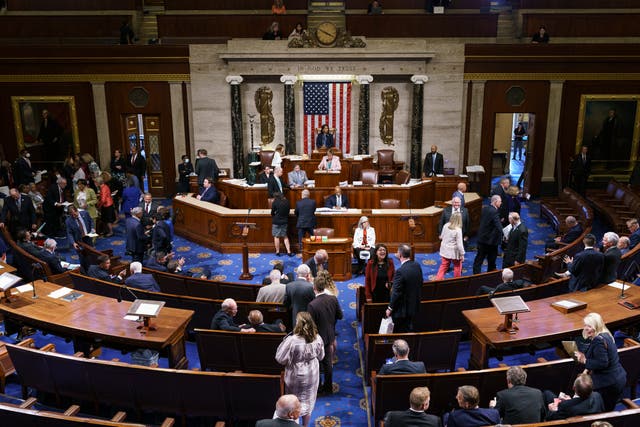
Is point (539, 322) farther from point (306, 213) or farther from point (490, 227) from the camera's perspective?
point (306, 213)

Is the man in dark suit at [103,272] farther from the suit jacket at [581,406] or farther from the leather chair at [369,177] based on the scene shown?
the leather chair at [369,177]

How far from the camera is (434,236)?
466 inches

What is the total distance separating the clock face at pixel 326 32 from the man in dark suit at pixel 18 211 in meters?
8.05

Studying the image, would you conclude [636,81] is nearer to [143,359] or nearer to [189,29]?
[189,29]

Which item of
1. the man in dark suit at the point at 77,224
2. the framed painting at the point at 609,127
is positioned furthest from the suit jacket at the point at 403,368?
the framed painting at the point at 609,127

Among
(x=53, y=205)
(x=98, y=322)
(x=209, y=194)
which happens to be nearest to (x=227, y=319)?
(x=98, y=322)

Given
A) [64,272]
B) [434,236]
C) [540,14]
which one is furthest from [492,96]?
[64,272]

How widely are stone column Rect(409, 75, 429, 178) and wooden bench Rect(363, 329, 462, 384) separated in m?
10.1

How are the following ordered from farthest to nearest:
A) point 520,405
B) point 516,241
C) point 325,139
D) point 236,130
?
point 236,130, point 325,139, point 516,241, point 520,405

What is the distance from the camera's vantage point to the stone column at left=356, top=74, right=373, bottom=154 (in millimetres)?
15812

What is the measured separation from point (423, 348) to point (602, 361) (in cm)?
175

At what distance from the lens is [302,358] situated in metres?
5.54

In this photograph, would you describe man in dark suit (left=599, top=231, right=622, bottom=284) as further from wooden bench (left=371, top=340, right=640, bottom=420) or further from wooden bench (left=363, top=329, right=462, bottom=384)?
A: wooden bench (left=363, top=329, right=462, bottom=384)

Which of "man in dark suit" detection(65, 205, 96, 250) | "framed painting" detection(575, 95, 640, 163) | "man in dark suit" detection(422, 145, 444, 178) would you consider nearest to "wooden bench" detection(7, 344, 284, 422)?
"man in dark suit" detection(65, 205, 96, 250)
